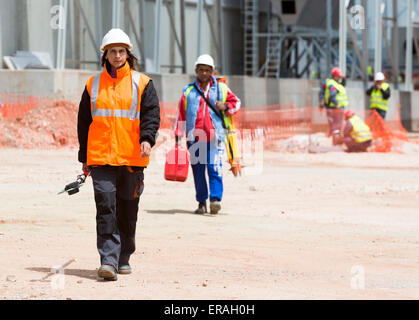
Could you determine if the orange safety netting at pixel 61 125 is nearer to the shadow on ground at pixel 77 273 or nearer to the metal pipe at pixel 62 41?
the metal pipe at pixel 62 41

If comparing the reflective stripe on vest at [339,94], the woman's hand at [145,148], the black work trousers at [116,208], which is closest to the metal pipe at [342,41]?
the reflective stripe on vest at [339,94]

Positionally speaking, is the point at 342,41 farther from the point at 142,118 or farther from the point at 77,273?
the point at 77,273

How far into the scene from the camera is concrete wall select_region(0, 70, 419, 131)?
2448 cm

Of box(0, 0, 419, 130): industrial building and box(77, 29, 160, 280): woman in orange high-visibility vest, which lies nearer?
box(77, 29, 160, 280): woman in orange high-visibility vest

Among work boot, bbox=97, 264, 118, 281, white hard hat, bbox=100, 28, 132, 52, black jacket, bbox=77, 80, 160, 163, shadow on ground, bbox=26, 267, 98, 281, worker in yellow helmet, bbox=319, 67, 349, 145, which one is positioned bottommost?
shadow on ground, bbox=26, 267, 98, 281

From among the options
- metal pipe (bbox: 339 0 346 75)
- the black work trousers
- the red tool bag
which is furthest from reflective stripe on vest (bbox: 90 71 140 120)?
metal pipe (bbox: 339 0 346 75)

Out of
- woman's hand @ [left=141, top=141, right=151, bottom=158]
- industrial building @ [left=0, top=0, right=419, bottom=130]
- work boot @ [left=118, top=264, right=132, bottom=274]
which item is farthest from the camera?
industrial building @ [left=0, top=0, right=419, bottom=130]

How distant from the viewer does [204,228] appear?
1065cm

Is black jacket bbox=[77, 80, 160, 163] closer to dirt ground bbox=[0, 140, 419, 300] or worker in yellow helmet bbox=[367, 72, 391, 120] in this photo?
dirt ground bbox=[0, 140, 419, 300]

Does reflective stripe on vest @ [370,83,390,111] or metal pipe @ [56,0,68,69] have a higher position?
metal pipe @ [56,0,68,69]

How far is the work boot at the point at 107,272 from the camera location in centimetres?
729
